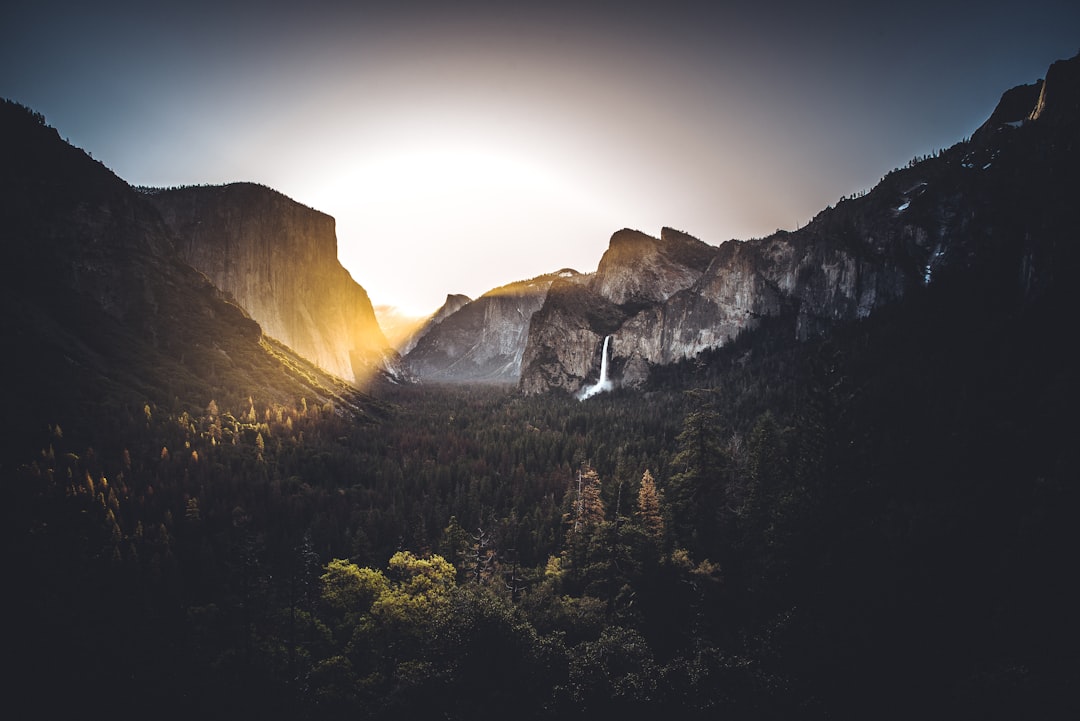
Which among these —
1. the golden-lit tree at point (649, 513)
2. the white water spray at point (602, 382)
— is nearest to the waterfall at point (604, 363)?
the white water spray at point (602, 382)

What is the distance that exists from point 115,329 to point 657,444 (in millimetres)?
80844

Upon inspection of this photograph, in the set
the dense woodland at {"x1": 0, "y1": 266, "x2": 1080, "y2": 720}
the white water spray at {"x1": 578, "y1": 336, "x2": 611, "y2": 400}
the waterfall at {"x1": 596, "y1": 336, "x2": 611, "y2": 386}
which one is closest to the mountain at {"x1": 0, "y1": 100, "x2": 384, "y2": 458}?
the dense woodland at {"x1": 0, "y1": 266, "x2": 1080, "y2": 720}

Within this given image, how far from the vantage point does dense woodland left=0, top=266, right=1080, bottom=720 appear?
53.8 feet

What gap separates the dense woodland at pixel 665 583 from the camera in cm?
1639

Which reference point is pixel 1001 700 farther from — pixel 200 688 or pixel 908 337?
pixel 908 337

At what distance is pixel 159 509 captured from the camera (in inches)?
1513

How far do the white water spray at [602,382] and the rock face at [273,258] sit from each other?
77.6 m

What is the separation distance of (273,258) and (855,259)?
455ft

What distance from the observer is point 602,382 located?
13700cm

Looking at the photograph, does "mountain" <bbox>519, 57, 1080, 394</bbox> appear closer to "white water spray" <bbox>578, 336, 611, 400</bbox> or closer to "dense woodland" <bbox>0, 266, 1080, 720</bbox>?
"white water spray" <bbox>578, 336, 611, 400</bbox>

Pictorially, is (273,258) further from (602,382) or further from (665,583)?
(665,583)

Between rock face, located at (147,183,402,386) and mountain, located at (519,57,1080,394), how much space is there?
65.9 m

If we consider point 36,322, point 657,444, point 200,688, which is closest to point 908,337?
point 657,444

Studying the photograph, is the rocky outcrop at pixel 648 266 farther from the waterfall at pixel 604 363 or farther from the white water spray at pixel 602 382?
the white water spray at pixel 602 382
